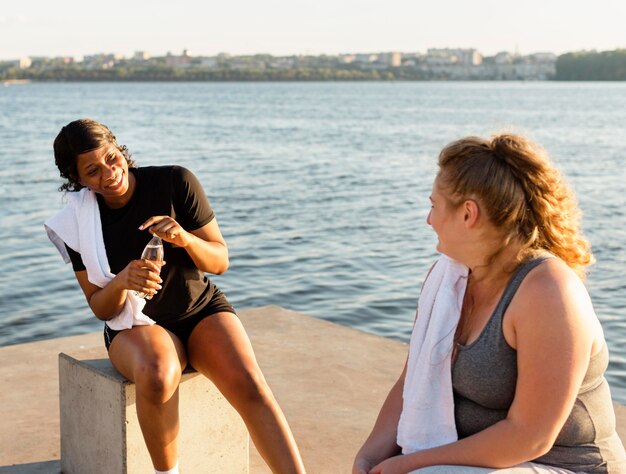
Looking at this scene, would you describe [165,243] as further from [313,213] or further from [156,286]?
[313,213]

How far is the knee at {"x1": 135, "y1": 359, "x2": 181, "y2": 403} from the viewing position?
3123 mm

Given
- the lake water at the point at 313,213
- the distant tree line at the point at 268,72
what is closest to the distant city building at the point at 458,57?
the distant tree line at the point at 268,72

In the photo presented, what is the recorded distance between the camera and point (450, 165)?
2131 mm

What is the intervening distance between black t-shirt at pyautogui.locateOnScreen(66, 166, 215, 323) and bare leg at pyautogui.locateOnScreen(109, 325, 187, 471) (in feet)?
0.80

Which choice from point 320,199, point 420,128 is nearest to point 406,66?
point 420,128

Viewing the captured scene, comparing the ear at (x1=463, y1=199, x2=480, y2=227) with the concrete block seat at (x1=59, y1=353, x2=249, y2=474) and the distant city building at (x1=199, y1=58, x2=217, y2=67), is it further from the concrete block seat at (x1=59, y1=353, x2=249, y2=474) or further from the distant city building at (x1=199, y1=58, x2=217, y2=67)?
the distant city building at (x1=199, y1=58, x2=217, y2=67)

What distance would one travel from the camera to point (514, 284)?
6.92 ft

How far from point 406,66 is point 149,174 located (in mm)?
128558

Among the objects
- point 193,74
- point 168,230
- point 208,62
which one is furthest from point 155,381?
point 208,62

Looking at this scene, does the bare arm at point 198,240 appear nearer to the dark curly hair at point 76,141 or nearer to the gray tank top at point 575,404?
the dark curly hair at point 76,141

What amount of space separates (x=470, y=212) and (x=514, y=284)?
0.19 meters

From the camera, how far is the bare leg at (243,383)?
3.18 meters

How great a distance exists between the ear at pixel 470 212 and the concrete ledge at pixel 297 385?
186 centimetres

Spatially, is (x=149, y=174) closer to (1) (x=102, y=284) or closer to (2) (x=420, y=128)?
(1) (x=102, y=284)
